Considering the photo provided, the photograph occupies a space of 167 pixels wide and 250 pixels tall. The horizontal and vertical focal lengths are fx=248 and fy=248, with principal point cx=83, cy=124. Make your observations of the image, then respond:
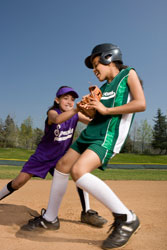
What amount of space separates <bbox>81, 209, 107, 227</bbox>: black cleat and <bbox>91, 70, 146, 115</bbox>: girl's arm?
5.16 ft

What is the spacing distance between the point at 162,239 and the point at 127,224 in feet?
2.32

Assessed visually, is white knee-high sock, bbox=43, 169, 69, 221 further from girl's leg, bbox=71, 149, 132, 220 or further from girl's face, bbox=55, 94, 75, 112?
girl's face, bbox=55, 94, 75, 112

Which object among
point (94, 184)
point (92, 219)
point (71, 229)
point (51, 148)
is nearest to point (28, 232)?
point (71, 229)

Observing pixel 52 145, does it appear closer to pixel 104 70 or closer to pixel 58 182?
pixel 58 182

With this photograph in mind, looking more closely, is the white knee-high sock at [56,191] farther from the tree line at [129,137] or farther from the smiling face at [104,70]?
the tree line at [129,137]

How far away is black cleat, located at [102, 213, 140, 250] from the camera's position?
2.25 meters

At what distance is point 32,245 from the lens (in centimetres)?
237

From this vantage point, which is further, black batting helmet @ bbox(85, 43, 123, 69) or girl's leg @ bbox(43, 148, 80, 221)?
girl's leg @ bbox(43, 148, 80, 221)

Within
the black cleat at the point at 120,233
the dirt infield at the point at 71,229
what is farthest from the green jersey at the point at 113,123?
the dirt infield at the point at 71,229

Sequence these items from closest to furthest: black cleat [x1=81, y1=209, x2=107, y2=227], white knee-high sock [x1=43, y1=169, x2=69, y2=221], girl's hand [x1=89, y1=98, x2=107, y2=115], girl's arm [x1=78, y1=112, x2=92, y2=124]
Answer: girl's hand [x1=89, y1=98, x2=107, y2=115] → white knee-high sock [x1=43, y1=169, x2=69, y2=221] → black cleat [x1=81, y1=209, x2=107, y2=227] → girl's arm [x1=78, y1=112, x2=92, y2=124]

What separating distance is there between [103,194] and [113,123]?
70 cm

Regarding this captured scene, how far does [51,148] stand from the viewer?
377 centimetres

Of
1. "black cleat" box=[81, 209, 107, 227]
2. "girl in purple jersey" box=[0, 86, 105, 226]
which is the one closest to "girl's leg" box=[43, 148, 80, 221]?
"black cleat" box=[81, 209, 107, 227]

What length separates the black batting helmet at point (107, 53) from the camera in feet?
8.61
